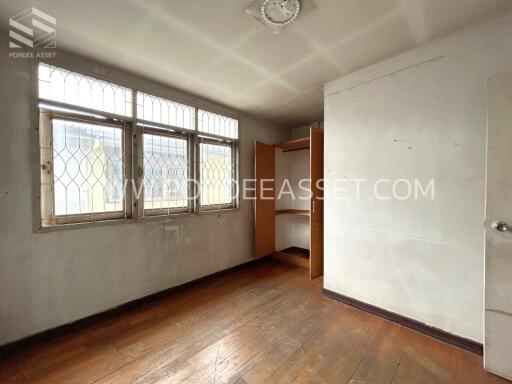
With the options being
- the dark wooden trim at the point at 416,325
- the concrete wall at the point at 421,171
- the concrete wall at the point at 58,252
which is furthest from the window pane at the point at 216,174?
the dark wooden trim at the point at 416,325

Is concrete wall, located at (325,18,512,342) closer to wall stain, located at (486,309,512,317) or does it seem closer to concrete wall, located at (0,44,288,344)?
wall stain, located at (486,309,512,317)

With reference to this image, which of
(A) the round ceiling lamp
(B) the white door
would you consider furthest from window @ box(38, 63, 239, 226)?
(B) the white door

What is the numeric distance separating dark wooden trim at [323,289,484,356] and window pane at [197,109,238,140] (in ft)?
8.99

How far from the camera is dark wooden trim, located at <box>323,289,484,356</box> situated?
70.6 inches

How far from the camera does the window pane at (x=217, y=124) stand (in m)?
3.20

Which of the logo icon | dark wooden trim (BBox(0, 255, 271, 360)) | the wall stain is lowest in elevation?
dark wooden trim (BBox(0, 255, 271, 360))

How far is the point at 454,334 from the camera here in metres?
1.87

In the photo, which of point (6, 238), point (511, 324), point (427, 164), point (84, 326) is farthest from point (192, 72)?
point (511, 324)

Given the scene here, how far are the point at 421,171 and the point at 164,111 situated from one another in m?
2.93

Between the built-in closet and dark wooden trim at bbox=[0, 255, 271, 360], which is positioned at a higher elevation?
the built-in closet

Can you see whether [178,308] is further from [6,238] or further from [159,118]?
[159,118]

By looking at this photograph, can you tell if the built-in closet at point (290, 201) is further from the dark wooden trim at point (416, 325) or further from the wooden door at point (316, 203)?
the dark wooden trim at point (416, 325)

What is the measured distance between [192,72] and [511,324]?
11.3ft

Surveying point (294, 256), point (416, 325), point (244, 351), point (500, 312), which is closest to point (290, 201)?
point (294, 256)
